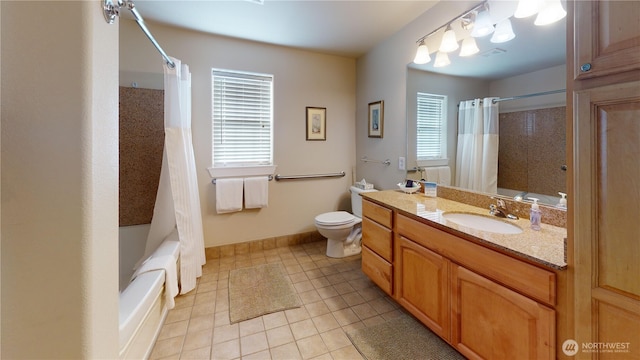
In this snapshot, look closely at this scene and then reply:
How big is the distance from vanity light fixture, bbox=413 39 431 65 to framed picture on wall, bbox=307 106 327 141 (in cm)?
130

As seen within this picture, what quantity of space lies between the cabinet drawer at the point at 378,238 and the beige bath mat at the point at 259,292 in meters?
0.75

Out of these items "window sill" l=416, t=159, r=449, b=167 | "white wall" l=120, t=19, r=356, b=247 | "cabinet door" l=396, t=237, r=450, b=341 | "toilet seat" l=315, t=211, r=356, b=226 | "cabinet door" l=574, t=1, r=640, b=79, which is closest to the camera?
"cabinet door" l=574, t=1, r=640, b=79

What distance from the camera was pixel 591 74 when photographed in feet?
2.57

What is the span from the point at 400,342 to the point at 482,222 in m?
0.93

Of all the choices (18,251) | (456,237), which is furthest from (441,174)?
(18,251)

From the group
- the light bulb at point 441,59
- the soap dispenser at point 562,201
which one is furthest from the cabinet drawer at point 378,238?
the light bulb at point 441,59

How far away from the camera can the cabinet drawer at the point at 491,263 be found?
0.97m

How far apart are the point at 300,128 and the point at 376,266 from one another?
6.07 feet

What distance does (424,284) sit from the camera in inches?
61.2

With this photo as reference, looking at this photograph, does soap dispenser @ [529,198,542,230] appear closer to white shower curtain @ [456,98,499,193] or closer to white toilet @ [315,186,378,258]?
white shower curtain @ [456,98,499,193]

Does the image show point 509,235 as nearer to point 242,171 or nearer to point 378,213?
point 378,213

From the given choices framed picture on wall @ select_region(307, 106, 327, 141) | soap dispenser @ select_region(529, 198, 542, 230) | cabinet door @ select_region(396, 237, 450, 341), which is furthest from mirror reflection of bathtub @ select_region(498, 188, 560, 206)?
framed picture on wall @ select_region(307, 106, 327, 141)

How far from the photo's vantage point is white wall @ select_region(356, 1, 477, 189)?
7.12 feet

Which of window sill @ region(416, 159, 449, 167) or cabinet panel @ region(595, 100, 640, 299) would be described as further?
window sill @ region(416, 159, 449, 167)
